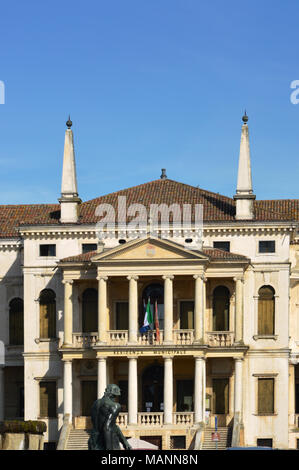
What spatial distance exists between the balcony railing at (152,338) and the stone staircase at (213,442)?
4.26 m

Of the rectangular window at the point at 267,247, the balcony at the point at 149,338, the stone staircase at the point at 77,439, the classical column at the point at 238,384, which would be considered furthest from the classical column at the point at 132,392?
the rectangular window at the point at 267,247

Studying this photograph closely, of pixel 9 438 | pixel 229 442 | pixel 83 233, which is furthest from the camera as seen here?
pixel 83 233

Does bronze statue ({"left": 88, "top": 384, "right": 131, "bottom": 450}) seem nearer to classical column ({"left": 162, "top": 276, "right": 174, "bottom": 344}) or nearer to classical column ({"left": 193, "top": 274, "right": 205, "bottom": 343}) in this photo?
classical column ({"left": 162, "top": 276, "right": 174, "bottom": 344})

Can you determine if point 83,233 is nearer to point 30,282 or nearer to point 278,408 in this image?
point 30,282

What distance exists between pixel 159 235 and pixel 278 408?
10956mm

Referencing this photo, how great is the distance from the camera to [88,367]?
2771 inches

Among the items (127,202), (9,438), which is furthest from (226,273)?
(9,438)

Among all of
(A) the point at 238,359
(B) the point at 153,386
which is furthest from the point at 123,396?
(A) the point at 238,359

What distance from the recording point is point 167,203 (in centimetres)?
7238

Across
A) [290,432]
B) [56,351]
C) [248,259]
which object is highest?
[248,259]

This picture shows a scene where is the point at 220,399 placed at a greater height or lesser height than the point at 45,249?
lesser

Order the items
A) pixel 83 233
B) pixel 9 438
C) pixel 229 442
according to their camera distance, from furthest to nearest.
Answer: pixel 83 233 < pixel 229 442 < pixel 9 438

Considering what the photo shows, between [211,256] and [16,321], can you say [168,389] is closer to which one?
[211,256]

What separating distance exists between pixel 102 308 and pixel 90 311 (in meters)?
2.68
